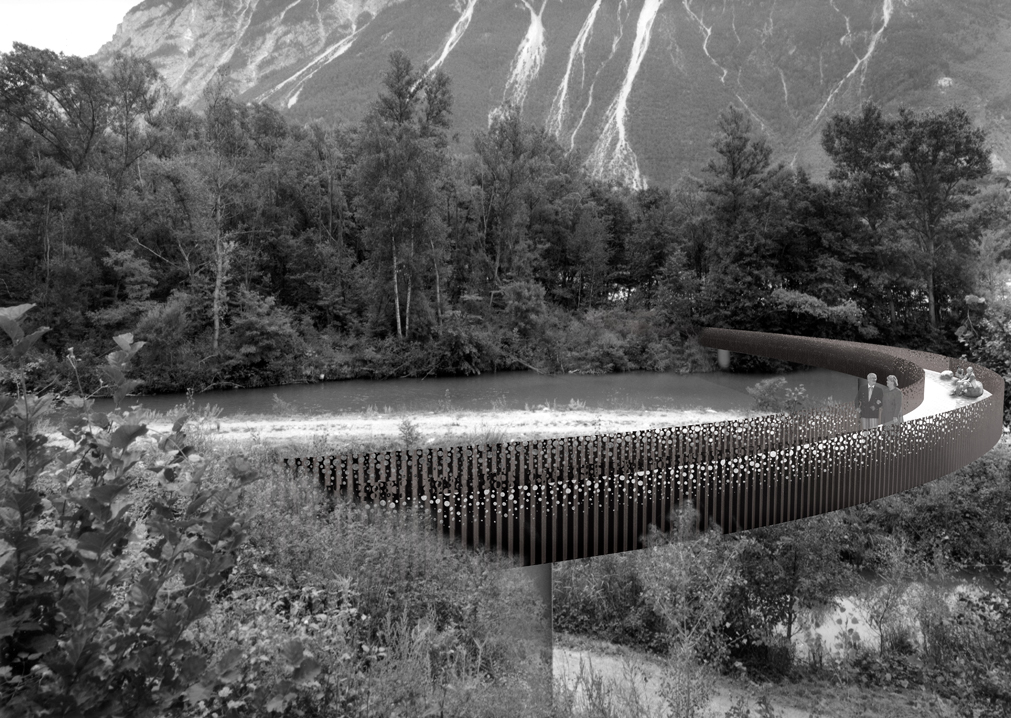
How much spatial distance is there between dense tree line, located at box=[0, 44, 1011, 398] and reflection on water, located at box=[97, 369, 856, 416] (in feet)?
5.99

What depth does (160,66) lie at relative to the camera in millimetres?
162125

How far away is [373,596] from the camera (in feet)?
20.3

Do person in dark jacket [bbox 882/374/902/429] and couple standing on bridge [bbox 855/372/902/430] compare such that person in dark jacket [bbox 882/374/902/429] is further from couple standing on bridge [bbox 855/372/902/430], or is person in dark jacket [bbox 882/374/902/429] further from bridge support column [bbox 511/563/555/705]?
bridge support column [bbox 511/563/555/705]

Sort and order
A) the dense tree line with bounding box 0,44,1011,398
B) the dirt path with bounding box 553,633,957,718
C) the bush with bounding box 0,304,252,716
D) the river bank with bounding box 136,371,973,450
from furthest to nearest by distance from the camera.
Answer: the dense tree line with bounding box 0,44,1011,398 → the river bank with bounding box 136,371,973,450 → the dirt path with bounding box 553,633,957,718 → the bush with bounding box 0,304,252,716

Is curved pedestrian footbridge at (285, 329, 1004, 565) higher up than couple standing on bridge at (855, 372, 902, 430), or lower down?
lower down

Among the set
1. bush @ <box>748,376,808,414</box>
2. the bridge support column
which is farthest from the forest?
bush @ <box>748,376,808,414</box>

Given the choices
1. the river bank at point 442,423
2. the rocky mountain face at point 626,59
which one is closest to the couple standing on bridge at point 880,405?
the river bank at point 442,423

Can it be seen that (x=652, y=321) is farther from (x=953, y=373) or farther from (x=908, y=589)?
(x=908, y=589)

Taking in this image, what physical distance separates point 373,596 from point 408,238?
1074 inches

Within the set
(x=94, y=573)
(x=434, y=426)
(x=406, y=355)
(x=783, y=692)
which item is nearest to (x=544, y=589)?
(x=783, y=692)

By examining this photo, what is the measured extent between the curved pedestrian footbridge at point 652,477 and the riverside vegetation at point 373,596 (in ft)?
1.12

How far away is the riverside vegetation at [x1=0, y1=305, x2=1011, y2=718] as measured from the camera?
6.11 feet

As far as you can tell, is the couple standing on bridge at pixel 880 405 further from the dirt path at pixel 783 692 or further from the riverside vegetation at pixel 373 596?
the dirt path at pixel 783 692

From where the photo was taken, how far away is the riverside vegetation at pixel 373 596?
1.86 metres
